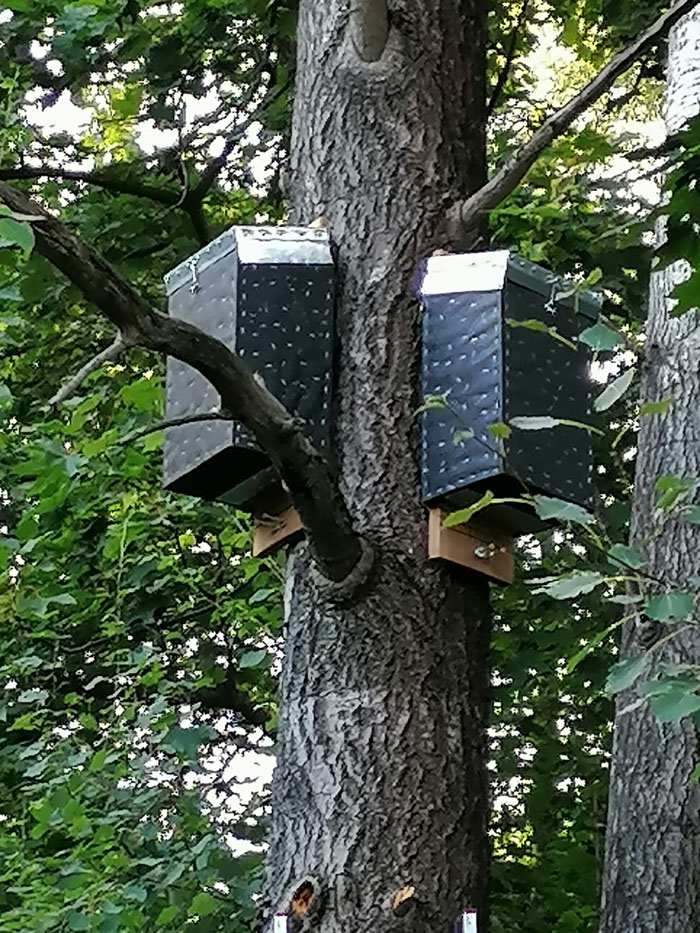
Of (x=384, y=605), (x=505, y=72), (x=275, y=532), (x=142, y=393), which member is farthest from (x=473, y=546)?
(x=505, y=72)

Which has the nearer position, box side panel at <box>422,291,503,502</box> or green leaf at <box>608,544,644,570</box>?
green leaf at <box>608,544,644,570</box>

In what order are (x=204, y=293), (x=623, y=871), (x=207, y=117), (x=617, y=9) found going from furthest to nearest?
(x=207, y=117)
(x=617, y=9)
(x=623, y=871)
(x=204, y=293)

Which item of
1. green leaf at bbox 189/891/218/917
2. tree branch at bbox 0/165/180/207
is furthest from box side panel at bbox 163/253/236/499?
tree branch at bbox 0/165/180/207

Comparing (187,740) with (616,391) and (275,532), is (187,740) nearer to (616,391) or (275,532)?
(275,532)

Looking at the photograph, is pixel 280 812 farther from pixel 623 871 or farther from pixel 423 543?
pixel 623 871

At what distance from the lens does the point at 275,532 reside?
6.36ft

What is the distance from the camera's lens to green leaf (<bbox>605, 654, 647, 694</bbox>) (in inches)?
57.1

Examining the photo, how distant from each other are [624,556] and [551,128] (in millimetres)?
703

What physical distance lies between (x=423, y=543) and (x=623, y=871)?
1388mm

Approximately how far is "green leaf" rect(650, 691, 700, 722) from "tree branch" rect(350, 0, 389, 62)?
1.18 meters

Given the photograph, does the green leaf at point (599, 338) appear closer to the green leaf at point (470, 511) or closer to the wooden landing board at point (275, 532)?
the green leaf at point (470, 511)

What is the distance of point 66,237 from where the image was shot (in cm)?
133

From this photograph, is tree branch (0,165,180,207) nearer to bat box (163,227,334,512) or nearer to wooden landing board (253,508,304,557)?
bat box (163,227,334,512)

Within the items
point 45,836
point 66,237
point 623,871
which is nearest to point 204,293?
point 66,237
